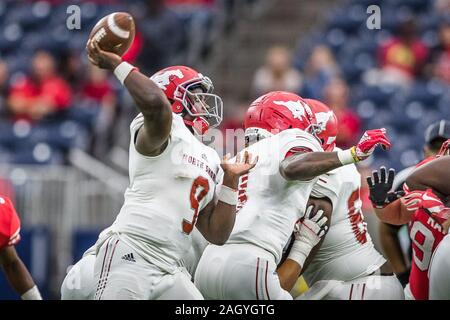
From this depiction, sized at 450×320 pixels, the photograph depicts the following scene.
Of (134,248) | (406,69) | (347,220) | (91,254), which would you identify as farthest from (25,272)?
(406,69)

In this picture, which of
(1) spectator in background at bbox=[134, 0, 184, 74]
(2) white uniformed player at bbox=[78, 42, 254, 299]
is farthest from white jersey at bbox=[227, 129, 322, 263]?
(1) spectator in background at bbox=[134, 0, 184, 74]

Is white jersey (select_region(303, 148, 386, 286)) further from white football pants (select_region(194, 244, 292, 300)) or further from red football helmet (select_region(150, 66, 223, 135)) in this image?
red football helmet (select_region(150, 66, 223, 135))

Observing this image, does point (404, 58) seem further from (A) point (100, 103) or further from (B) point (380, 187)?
(B) point (380, 187)

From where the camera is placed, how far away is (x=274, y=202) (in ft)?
20.3

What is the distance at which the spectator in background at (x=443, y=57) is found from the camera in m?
12.8

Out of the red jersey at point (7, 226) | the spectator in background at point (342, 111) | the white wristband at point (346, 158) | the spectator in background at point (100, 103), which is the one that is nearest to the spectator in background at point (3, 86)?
the spectator in background at point (100, 103)

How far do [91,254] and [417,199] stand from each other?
1.98m

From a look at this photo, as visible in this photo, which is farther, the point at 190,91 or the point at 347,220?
the point at 347,220

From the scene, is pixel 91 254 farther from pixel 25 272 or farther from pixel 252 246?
pixel 252 246

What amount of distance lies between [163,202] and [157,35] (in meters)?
8.32

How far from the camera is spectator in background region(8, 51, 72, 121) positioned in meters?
13.4

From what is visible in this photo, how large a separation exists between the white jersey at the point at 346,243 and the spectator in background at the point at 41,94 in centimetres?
717
